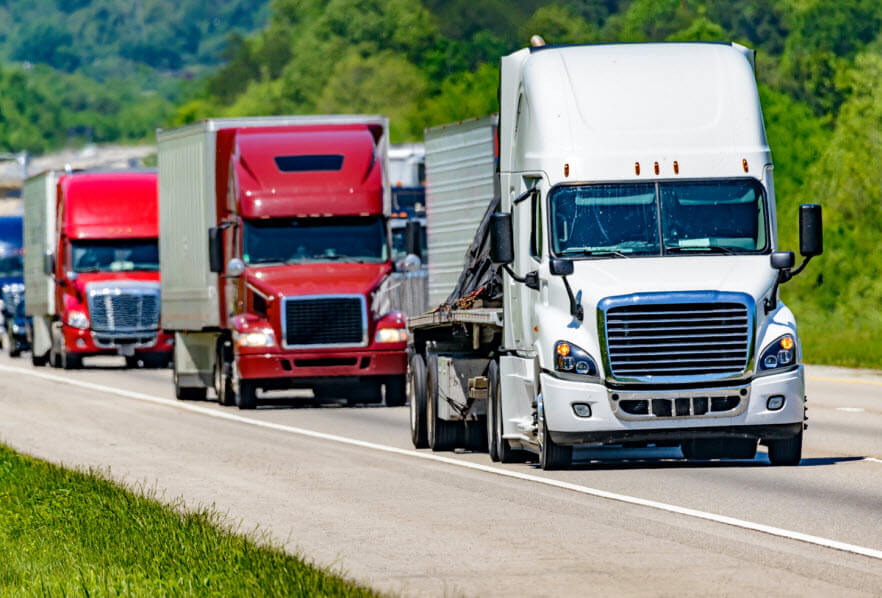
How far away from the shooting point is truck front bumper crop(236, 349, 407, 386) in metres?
27.1

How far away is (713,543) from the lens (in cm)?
1222

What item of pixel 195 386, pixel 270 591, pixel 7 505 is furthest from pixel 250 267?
pixel 270 591

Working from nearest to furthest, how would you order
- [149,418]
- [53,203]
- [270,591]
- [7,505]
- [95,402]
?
[270,591] → [7,505] → [149,418] → [95,402] → [53,203]

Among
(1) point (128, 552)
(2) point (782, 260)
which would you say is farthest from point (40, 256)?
(1) point (128, 552)

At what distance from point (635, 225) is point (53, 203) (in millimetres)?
27313

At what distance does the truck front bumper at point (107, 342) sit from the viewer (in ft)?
135

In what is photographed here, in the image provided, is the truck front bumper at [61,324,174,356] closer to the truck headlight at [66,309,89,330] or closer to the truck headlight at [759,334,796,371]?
the truck headlight at [66,309,89,330]

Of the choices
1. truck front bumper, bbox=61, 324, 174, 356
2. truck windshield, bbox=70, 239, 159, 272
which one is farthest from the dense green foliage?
truck windshield, bbox=70, 239, 159, 272

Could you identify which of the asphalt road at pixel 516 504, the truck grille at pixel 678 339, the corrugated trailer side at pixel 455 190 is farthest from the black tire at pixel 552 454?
the corrugated trailer side at pixel 455 190

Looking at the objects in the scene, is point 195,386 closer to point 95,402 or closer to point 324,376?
point 95,402

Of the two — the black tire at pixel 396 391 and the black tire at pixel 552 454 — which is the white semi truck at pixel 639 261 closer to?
the black tire at pixel 552 454

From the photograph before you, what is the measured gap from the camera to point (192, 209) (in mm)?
29531

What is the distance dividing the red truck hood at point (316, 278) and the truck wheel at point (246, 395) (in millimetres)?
1399

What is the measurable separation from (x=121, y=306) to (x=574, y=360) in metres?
25.6
